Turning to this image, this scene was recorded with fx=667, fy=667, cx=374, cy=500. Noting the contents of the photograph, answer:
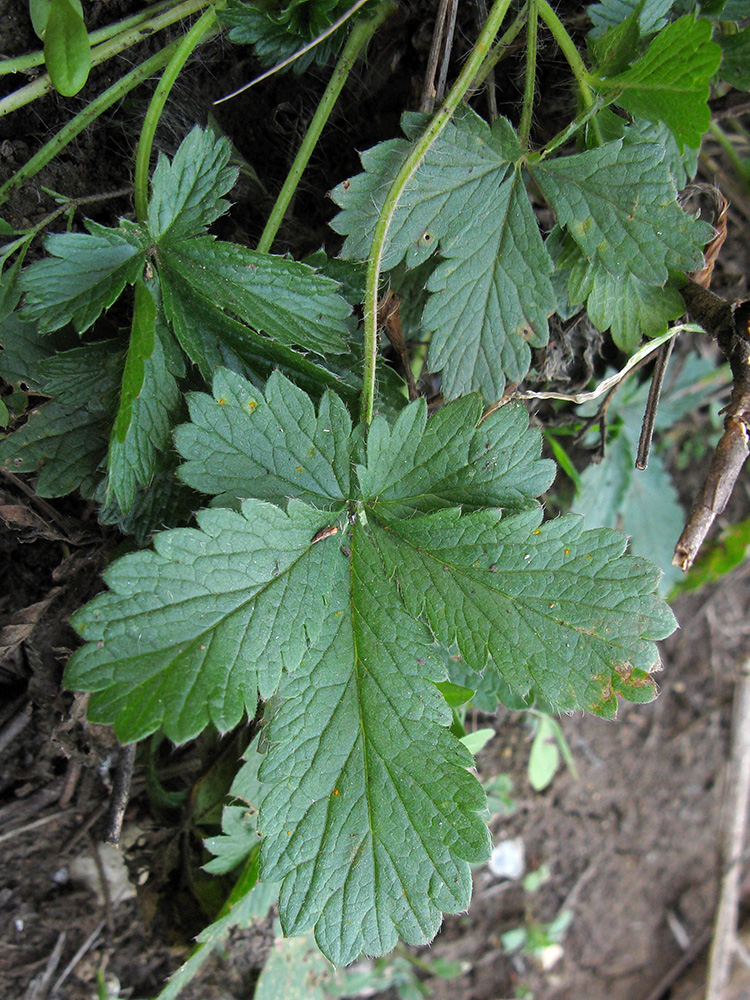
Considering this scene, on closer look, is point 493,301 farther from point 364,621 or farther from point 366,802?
Result: point 366,802

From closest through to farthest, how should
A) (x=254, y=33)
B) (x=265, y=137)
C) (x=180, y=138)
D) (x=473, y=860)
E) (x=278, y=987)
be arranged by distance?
(x=473, y=860) < (x=254, y=33) < (x=180, y=138) < (x=265, y=137) < (x=278, y=987)

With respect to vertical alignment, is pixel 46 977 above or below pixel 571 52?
below

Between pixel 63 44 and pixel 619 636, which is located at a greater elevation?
pixel 63 44

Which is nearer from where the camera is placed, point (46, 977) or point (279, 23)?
point (279, 23)

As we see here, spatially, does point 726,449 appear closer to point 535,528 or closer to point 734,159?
point 535,528

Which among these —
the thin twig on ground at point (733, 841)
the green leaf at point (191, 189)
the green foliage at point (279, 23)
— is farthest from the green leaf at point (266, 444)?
the thin twig on ground at point (733, 841)

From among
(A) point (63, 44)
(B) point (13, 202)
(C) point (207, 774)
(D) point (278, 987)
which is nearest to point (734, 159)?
(A) point (63, 44)

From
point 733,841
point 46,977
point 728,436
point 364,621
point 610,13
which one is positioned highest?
point 610,13

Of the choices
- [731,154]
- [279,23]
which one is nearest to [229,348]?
[279,23]
